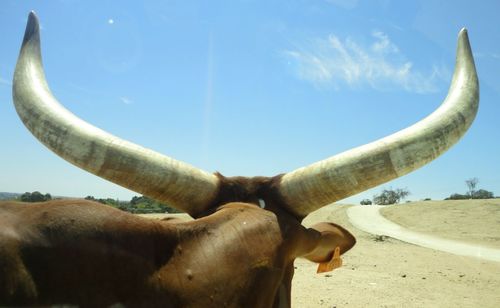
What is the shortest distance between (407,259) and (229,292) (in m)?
13.5

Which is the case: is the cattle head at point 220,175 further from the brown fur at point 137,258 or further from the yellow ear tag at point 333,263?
the yellow ear tag at point 333,263

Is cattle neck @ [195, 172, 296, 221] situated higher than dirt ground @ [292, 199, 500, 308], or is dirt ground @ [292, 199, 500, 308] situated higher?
cattle neck @ [195, 172, 296, 221]

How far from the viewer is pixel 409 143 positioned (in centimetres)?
246

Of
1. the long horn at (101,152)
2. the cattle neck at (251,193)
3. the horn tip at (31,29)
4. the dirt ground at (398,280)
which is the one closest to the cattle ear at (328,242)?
the cattle neck at (251,193)

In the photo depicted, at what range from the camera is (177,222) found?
220 centimetres

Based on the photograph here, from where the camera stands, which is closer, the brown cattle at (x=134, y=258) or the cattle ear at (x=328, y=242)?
the brown cattle at (x=134, y=258)

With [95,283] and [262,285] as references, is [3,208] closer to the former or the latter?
[95,283]

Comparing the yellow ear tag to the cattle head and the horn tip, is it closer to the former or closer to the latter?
the cattle head

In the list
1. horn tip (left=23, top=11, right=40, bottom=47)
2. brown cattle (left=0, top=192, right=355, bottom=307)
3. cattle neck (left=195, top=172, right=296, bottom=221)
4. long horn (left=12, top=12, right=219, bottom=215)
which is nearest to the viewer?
brown cattle (left=0, top=192, right=355, bottom=307)

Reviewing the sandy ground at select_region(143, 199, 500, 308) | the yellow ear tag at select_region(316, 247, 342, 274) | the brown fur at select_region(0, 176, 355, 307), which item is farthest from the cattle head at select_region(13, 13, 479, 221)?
the sandy ground at select_region(143, 199, 500, 308)

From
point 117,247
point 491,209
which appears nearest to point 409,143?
point 117,247

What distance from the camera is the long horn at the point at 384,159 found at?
2.47 meters

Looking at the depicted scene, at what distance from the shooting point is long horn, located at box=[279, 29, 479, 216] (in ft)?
8.11

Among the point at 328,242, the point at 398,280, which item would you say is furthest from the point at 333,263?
the point at 398,280
